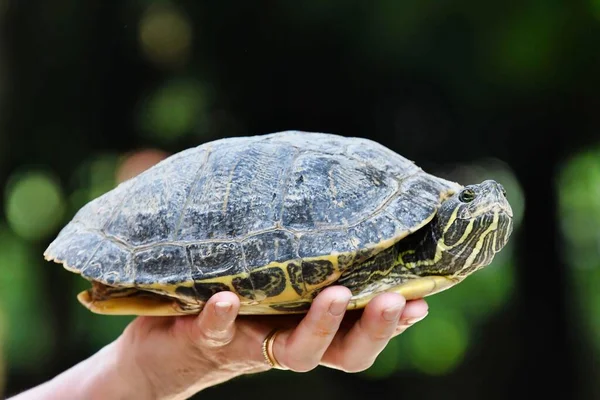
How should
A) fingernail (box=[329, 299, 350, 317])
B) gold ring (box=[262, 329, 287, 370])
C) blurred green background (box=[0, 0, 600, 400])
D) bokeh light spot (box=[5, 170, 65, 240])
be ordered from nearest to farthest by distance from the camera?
fingernail (box=[329, 299, 350, 317]), gold ring (box=[262, 329, 287, 370]), blurred green background (box=[0, 0, 600, 400]), bokeh light spot (box=[5, 170, 65, 240])

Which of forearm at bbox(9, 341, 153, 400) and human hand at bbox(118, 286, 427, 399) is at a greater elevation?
human hand at bbox(118, 286, 427, 399)

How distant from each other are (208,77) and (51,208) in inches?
27.7

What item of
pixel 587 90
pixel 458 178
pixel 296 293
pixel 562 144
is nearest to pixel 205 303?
pixel 296 293

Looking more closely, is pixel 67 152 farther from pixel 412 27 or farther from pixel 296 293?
pixel 296 293

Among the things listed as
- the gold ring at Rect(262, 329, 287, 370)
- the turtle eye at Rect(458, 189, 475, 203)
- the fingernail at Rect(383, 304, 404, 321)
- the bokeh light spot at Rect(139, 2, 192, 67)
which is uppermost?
the bokeh light spot at Rect(139, 2, 192, 67)

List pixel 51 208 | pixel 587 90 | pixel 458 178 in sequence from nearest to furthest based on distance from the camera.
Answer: pixel 458 178 → pixel 587 90 → pixel 51 208

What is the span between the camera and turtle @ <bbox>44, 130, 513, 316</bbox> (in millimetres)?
727

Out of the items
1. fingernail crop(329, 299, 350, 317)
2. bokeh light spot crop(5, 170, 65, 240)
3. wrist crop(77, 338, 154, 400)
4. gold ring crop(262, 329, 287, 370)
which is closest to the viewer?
fingernail crop(329, 299, 350, 317)

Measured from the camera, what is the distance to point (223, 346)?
0.87m

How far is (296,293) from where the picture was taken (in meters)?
0.72

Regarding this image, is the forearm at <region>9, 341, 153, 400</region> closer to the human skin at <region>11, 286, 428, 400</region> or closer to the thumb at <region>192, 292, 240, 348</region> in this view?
the human skin at <region>11, 286, 428, 400</region>

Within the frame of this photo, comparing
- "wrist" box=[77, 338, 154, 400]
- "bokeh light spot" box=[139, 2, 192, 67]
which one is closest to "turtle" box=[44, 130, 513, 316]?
"wrist" box=[77, 338, 154, 400]

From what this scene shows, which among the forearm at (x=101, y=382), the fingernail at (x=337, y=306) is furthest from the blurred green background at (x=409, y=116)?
the fingernail at (x=337, y=306)

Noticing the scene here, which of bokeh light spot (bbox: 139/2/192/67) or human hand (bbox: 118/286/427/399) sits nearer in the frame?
human hand (bbox: 118/286/427/399)
